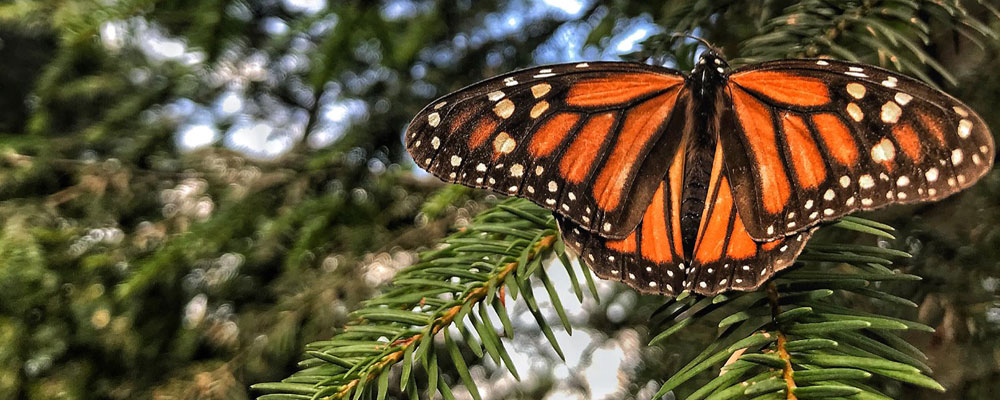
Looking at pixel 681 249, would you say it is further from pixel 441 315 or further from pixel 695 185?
pixel 441 315

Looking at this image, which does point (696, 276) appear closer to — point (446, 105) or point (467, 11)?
point (446, 105)

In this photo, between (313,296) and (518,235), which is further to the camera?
(313,296)

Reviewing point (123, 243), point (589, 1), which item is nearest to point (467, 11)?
point (589, 1)

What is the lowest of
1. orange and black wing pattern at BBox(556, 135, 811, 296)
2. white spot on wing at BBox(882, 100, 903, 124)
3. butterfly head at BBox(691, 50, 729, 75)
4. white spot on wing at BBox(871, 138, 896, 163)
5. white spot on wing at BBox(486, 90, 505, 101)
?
orange and black wing pattern at BBox(556, 135, 811, 296)

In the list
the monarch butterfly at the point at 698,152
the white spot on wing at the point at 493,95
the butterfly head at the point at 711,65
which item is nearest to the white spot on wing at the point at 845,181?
the monarch butterfly at the point at 698,152

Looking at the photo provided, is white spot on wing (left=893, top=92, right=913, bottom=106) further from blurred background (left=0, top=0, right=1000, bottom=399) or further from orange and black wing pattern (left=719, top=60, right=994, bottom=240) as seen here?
blurred background (left=0, top=0, right=1000, bottom=399)

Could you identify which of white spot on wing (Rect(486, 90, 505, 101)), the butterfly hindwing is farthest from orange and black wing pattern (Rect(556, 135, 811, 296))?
white spot on wing (Rect(486, 90, 505, 101))

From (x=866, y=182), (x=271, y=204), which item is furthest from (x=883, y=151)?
(x=271, y=204)
